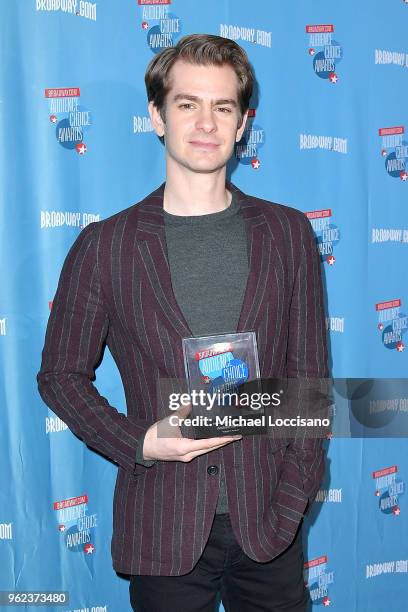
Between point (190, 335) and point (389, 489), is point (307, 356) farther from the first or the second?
point (389, 489)

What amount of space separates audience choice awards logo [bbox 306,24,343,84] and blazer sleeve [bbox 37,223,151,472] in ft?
3.94

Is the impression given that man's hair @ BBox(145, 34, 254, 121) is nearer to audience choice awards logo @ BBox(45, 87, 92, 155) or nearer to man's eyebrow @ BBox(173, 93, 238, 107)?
man's eyebrow @ BBox(173, 93, 238, 107)

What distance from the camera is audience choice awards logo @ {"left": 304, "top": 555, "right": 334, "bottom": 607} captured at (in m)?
2.81

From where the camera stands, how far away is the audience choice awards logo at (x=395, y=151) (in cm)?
266

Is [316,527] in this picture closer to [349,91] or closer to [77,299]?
[77,299]

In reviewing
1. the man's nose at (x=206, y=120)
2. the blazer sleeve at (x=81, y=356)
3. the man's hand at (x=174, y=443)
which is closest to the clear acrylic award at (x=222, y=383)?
the man's hand at (x=174, y=443)

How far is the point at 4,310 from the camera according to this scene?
2391 mm

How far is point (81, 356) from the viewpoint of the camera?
6.19 ft

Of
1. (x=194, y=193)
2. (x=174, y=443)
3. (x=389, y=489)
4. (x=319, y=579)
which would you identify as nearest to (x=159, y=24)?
(x=194, y=193)

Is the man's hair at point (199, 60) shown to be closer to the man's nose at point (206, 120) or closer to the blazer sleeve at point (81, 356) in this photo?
the man's nose at point (206, 120)

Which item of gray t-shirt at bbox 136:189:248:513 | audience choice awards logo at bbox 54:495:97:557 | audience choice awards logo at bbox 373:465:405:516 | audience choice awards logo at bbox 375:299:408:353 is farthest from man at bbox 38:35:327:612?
audience choice awards logo at bbox 373:465:405:516

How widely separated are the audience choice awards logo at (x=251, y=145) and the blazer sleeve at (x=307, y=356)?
633 millimetres

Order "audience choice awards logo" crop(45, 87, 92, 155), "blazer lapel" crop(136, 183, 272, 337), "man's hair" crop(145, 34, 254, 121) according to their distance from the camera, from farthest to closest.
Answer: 1. "audience choice awards logo" crop(45, 87, 92, 155)
2. "man's hair" crop(145, 34, 254, 121)
3. "blazer lapel" crop(136, 183, 272, 337)

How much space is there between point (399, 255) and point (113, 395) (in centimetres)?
127
